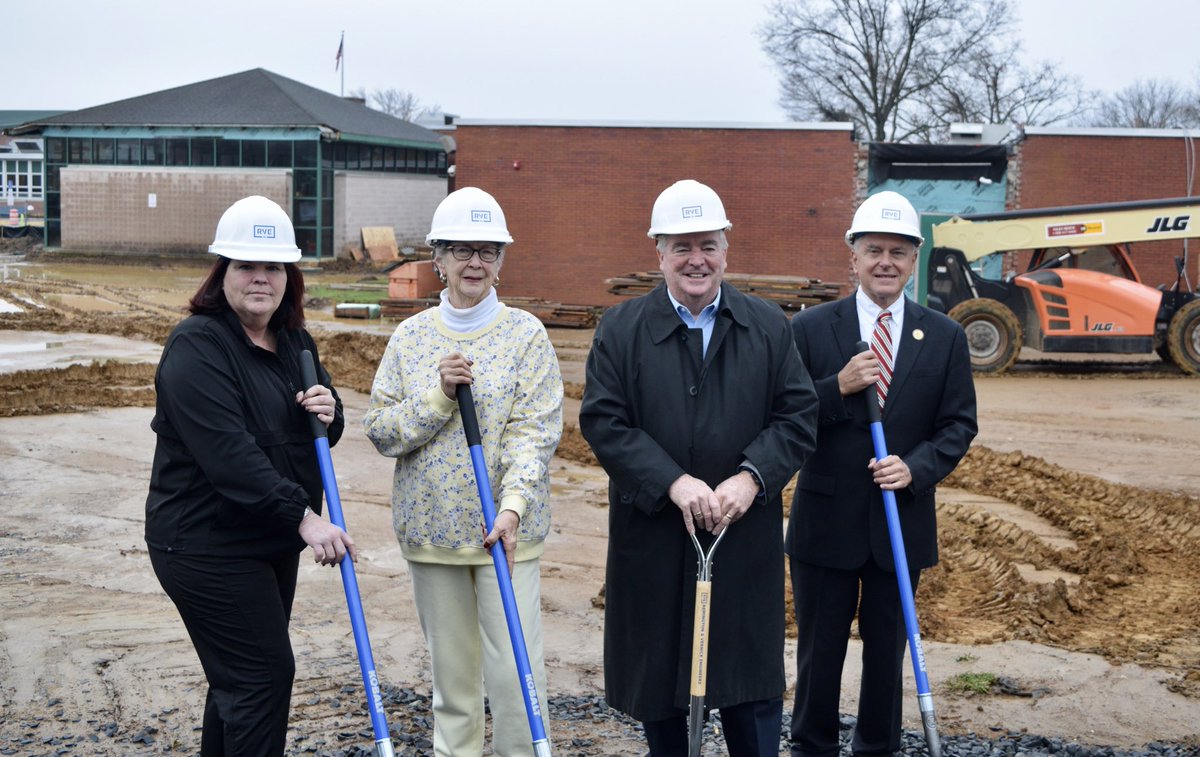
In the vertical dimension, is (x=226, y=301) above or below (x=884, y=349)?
above

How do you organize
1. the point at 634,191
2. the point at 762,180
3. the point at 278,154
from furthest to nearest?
the point at 278,154 < the point at 634,191 < the point at 762,180

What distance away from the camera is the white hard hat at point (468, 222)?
3.96 metres

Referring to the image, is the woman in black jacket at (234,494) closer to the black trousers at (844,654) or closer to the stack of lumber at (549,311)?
the black trousers at (844,654)

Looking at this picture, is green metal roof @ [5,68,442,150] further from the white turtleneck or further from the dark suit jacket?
the dark suit jacket

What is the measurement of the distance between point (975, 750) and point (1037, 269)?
46.1ft

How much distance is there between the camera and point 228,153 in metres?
35.6

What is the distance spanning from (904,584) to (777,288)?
59.0 ft

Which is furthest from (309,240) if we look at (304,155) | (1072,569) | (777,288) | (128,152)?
(1072,569)

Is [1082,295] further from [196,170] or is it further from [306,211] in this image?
[196,170]

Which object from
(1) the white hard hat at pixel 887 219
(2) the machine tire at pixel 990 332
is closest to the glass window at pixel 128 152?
(2) the machine tire at pixel 990 332

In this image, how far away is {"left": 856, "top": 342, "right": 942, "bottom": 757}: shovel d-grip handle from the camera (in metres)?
4.09

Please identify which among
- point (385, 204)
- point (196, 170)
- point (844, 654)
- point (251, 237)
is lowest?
point (844, 654)

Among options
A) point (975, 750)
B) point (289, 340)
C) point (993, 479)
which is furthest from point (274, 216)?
point (993, 479)

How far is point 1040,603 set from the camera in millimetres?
7230
